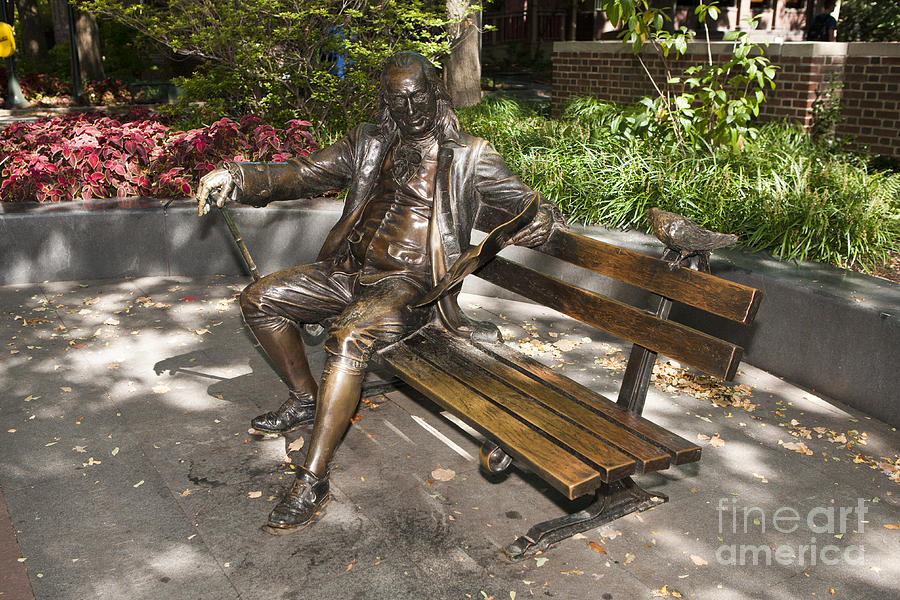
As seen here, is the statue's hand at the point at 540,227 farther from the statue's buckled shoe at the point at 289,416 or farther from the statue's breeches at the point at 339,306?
the statue's buckled shoe at the point at 289,416

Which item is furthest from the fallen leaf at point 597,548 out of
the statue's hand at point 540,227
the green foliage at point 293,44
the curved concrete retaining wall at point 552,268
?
the green foliage at point 293,44

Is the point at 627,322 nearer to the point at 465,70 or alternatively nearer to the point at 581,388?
the point at 581,388

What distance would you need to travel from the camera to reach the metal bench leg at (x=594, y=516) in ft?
11.2

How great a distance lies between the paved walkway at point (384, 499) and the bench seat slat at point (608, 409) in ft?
1.68

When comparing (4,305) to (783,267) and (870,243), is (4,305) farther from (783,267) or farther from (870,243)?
(870,243)

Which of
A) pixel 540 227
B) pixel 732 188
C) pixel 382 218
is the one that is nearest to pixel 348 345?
pixel 382 218

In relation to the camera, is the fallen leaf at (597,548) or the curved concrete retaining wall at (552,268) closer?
the fallen leaf at (597,548)

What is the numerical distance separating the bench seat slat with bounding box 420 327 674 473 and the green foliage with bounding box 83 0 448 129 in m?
5.10

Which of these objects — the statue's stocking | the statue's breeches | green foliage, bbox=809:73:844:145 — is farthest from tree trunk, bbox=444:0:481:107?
the statue's stocking

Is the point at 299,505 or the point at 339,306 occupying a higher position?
the point at 339,306

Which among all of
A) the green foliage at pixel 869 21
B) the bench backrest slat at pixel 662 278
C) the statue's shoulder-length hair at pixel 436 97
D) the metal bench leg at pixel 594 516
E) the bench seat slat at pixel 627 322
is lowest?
the metal bench leg at pixel 594 516

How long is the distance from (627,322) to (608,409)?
398 millimetres

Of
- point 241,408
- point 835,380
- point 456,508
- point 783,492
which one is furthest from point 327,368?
point 835,380

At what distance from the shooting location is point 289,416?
175 inches
